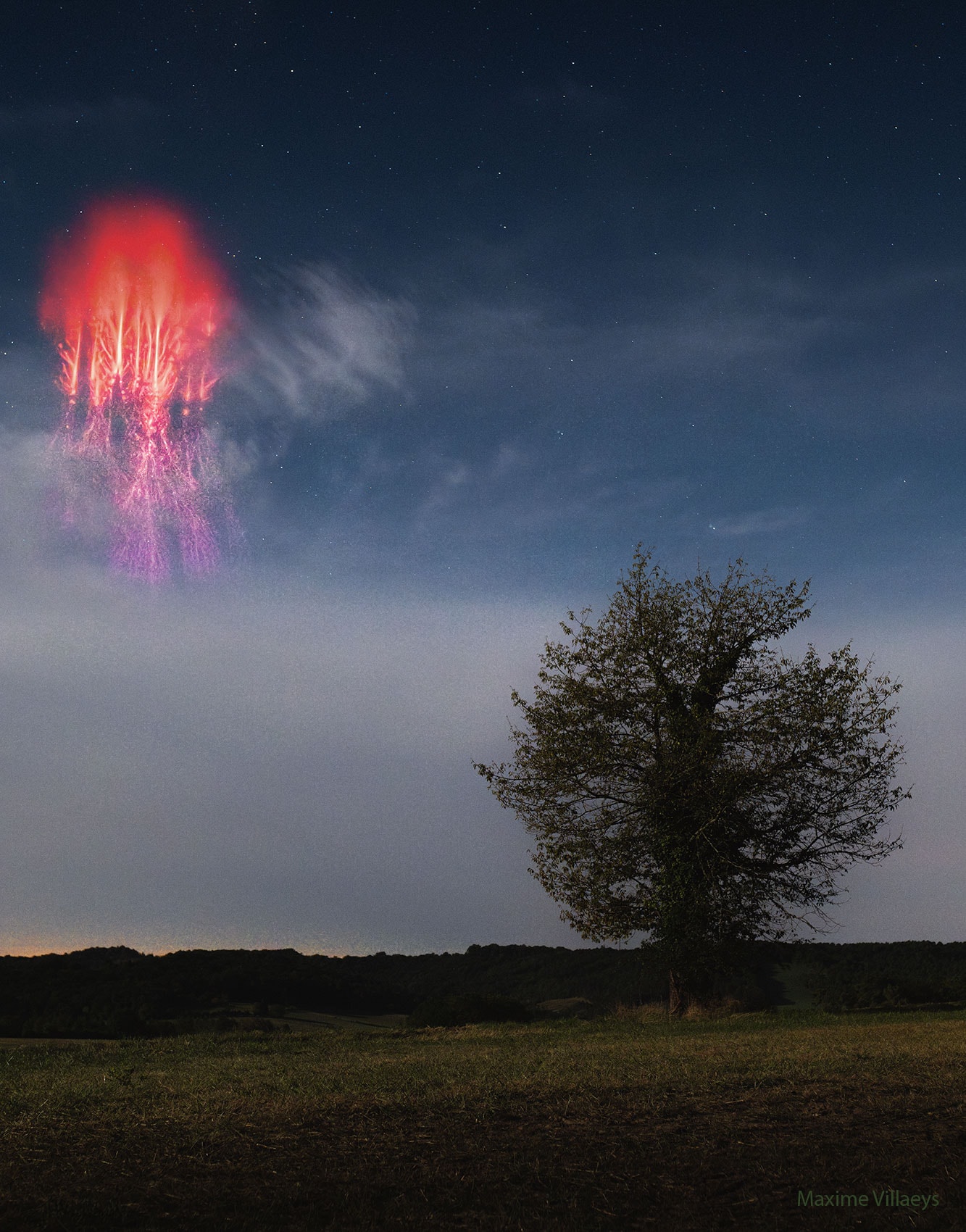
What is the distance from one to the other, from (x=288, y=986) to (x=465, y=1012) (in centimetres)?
1337

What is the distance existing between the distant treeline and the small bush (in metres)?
2.49

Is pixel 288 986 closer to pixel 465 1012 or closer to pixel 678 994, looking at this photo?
pixel 465 1012

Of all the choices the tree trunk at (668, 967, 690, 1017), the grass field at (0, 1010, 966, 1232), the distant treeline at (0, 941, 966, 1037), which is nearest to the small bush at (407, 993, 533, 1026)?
the distant treeline at (0, 941, 966, 1037)

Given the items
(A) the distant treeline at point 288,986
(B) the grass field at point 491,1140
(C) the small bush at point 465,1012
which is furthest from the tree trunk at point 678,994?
(B) the grass field at point 491,1140

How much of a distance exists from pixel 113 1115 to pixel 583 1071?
6.67m

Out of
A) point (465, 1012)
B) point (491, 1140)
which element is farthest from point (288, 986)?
point (491, 1140)

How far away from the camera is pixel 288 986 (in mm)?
40844

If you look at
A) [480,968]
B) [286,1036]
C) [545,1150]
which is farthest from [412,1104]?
[480,968]

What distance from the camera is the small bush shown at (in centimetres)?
2975

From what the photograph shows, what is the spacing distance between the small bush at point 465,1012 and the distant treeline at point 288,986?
98.0 inches

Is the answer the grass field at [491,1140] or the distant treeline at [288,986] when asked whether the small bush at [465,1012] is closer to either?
the distant treeline at [288,986]

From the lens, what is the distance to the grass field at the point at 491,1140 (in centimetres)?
678

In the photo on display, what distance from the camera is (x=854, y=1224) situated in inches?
251

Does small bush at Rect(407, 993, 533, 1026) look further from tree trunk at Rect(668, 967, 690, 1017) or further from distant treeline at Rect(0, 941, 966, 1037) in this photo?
tree trunk at Rect(668, 967, 690, 1017)
